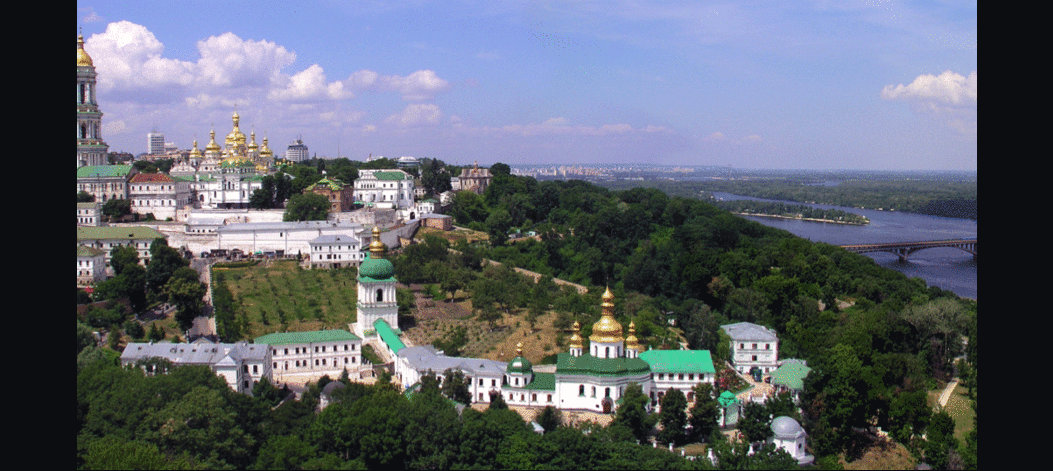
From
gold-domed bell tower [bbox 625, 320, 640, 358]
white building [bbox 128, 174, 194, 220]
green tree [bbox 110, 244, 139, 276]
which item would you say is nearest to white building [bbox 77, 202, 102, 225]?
white building [bbox 128, 174, 194, 220]

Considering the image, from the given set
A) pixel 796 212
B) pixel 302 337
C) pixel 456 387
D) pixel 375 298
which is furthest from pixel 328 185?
pixel 796 212

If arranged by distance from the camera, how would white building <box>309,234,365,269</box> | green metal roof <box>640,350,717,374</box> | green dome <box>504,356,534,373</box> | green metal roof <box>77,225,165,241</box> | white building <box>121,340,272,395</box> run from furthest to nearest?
white building <box>309,234,365,269</box>
green metal roof <box>77,225,165,241</box>
green metal roof <box>640,350,717,374</box>
white building <box>121,340,272,395</box>
green dome <box>504,356,534,373</box>

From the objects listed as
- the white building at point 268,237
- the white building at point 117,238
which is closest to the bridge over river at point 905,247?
the white building at point 268,237

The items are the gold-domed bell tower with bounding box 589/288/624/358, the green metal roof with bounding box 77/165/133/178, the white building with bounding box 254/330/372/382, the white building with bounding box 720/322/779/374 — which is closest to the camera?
the gold-domed bell tower with bounding box 589/288/624/358

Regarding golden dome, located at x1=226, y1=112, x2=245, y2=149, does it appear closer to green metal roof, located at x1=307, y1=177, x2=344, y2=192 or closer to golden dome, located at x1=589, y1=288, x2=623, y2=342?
green metal roof, located at x1=307, y1=177, x2=344, y2=192

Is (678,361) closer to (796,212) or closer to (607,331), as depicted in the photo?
(607,331)

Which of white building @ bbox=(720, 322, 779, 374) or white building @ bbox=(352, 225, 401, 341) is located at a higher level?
white building @ bbox=(352, 225, 401, 341)

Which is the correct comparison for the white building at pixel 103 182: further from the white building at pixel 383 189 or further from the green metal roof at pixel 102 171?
the white building at pixel 383 189
